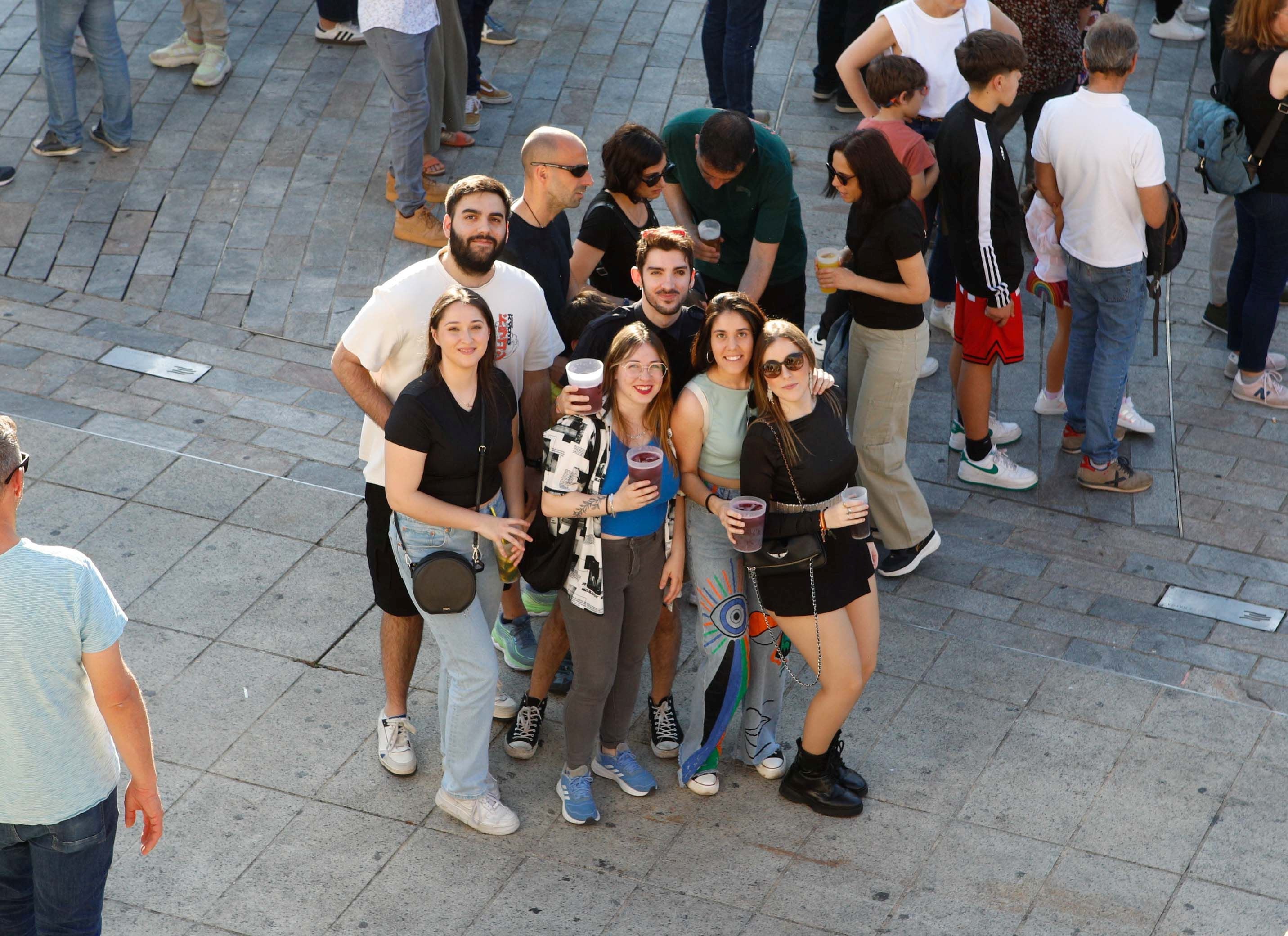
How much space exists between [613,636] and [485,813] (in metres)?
0.70

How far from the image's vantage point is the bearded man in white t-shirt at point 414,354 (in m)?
4.45

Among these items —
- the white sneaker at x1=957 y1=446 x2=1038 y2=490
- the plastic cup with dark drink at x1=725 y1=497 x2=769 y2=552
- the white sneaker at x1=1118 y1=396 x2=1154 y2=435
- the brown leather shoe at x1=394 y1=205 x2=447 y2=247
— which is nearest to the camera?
the plastic cup with dark drink at x1=725 y1=497 x2=769 y2=552

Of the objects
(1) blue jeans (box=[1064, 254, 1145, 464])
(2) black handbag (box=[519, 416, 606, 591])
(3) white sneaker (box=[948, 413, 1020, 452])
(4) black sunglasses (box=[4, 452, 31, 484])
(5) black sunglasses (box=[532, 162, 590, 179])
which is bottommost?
(3) white sneaker (box=[948, 413, 1020, 452])

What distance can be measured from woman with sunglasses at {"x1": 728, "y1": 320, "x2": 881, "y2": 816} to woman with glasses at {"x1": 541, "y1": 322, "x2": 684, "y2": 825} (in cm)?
28

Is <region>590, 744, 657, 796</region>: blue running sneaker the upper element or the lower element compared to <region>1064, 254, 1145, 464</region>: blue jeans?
lower

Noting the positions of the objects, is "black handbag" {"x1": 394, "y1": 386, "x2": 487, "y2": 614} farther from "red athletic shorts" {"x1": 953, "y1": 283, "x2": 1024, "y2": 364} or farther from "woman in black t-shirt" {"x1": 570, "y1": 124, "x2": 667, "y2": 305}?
"red athletic shorts" {"x1": 953, "y1": 283, "x2": 1024, "y2": 364}

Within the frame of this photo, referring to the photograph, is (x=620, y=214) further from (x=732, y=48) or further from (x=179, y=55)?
(x=179, y=55)

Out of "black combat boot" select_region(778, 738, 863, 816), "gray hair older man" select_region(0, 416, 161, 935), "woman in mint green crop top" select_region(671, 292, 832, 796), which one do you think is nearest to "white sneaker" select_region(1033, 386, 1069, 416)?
"woman in mint green crop top" select_region(671, 292, 832, 796)

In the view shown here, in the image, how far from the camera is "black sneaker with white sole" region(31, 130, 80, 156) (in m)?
8.73

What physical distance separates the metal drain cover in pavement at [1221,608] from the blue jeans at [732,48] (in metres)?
3.80

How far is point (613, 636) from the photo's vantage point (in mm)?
4492

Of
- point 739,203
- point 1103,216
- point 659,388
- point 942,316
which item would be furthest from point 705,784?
point 942,316

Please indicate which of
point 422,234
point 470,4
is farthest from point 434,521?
point 470,4

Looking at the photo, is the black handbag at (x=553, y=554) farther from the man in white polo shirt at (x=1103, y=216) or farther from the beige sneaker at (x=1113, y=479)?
the beige sneaker at (x=1113, y=479)
